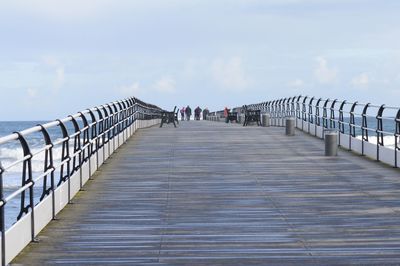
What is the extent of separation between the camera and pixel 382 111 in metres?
26.2

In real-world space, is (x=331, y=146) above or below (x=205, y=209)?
above

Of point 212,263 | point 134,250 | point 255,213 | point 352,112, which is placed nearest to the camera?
point 212,263

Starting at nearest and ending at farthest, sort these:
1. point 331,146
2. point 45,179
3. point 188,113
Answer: point 45,179
point 331,146
point 188,113

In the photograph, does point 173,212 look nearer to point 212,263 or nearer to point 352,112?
point 212,263

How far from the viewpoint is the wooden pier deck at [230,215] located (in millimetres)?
11594

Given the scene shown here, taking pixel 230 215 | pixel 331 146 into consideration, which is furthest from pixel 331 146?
pixel 230 215

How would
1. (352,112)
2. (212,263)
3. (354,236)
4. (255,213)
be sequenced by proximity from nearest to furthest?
(212,263) < (354,236) < (255,213) < (352,112)

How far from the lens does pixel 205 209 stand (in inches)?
620

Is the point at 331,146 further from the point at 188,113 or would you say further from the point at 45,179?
the point at 188,113

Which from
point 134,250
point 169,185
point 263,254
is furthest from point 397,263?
point 169,185

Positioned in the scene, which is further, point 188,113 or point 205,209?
point 188,113

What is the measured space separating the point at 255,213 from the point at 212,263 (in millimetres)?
4409

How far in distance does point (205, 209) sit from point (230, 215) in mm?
828

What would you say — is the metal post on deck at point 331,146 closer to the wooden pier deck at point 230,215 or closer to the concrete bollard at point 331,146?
the concrete bollard at point 331,146
